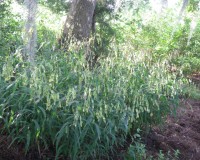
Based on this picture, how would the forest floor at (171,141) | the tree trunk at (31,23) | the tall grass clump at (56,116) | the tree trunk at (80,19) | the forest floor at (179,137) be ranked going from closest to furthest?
the tall grass clump at (56,116)
the forest floor at (171,141)
the tree trunk at (31,23)
the forest floor at (179,137)
the tree trunk at (80,19)

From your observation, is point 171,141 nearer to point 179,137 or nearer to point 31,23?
point 179,137

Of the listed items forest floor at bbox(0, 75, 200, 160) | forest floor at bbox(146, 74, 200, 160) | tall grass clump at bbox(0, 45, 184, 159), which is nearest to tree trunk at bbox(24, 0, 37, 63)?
tall grass clump at bbox(0, 45, 184, 159)

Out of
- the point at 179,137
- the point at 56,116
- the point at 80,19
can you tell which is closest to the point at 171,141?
the point at 179,137

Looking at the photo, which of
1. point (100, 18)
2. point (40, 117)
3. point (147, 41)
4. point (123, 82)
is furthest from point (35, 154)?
point (147, 41)

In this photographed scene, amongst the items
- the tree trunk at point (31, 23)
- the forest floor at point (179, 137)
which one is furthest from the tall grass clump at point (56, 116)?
the forest floor at point (179, 137)

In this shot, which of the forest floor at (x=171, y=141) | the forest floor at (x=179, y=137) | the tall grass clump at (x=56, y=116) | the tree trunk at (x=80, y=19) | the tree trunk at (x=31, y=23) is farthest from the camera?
the tree trunk at (x=80, y=19)

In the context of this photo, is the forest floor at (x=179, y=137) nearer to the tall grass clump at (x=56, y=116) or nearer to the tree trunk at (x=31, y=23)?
the tall grass clump at (x=56, y=116)

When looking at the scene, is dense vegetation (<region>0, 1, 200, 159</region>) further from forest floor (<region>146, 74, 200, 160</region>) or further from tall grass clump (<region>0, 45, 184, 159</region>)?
forest floor (<region>146, 74, 200, 160</region>)

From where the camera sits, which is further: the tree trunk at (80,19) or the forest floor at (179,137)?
the tree trunk at (80,19)

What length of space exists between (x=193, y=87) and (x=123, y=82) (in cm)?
496

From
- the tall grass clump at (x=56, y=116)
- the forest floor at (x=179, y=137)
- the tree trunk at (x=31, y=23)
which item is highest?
the tree trunk at (x=31, y=23)

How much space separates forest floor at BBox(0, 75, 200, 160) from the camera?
2686 mm

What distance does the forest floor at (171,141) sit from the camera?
8.81ft

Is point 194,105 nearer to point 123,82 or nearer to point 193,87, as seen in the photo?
point 193,87
